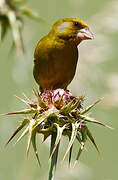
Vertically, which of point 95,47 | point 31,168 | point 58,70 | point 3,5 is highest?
point 3,5

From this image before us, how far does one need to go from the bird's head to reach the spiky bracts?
1600 mm

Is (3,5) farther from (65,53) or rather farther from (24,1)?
(65,53)

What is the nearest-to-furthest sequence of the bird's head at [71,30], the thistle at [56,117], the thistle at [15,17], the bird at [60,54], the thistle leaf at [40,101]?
1. the thistle at [56,117]
2. the thistle leaf at [40,101]
3. the bird at [60,54]
4. the bird's head at [71,30]
5. the thistle at [15,17]

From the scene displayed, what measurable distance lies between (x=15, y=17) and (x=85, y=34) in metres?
1.76

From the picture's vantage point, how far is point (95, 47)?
9445mm

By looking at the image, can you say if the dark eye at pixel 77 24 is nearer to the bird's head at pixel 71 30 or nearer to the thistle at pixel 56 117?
the bird's head at pixel 71 30

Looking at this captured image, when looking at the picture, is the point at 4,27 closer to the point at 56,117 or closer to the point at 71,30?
the point at 71,30

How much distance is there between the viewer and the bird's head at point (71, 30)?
757 cm

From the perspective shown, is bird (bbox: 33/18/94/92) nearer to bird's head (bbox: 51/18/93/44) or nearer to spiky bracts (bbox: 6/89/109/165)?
bird's head (bbox: 51/18/93/44)

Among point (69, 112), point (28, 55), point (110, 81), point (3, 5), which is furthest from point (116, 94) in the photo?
point (69, 112)

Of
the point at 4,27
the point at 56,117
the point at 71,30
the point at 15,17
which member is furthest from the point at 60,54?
the point at 56,117

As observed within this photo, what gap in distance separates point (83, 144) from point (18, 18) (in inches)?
143

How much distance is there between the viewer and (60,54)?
748 cm

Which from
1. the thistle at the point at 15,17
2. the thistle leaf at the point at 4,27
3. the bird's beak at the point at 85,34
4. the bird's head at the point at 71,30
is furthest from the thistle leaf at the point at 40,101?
the thistle leaf at the point at 4,27
